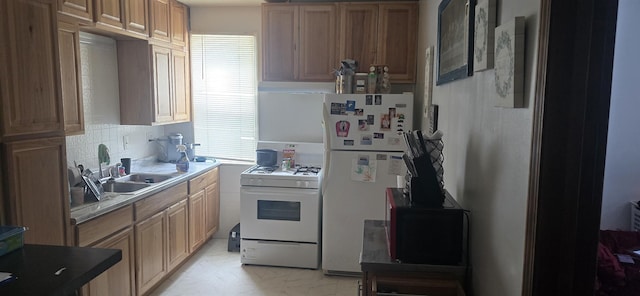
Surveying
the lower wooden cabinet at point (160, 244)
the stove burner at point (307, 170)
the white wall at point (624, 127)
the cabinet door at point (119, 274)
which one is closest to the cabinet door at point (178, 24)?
the lower wooden cabinet at point (160, 244)

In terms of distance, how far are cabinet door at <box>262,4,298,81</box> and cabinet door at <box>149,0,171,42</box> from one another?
2.81 ft

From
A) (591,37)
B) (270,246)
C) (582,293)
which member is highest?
(591,37)

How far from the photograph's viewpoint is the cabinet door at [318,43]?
3.89m

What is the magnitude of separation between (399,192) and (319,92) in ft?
7.48

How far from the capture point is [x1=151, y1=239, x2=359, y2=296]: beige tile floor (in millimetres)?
3371

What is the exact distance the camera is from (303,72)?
157 inches

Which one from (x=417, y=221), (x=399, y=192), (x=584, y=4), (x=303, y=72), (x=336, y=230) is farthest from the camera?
(x=303, y=72)

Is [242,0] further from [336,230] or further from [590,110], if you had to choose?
[590,110]

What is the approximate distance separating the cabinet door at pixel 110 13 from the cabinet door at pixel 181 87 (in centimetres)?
86

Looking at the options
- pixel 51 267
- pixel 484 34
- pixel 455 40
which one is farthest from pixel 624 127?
pixel 51 267

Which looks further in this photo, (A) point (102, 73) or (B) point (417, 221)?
(A) point (102, 73)

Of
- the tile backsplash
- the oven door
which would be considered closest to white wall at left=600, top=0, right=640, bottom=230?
the oven door

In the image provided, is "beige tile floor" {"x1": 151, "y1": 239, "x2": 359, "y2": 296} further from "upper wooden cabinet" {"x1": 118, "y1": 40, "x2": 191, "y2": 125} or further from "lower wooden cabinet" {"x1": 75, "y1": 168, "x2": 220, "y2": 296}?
"upper wooden cabinet" {"x1": 118, "y1": 40, "x2": 191, "y2": 125}

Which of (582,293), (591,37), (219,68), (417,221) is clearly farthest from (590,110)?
(219,68)
